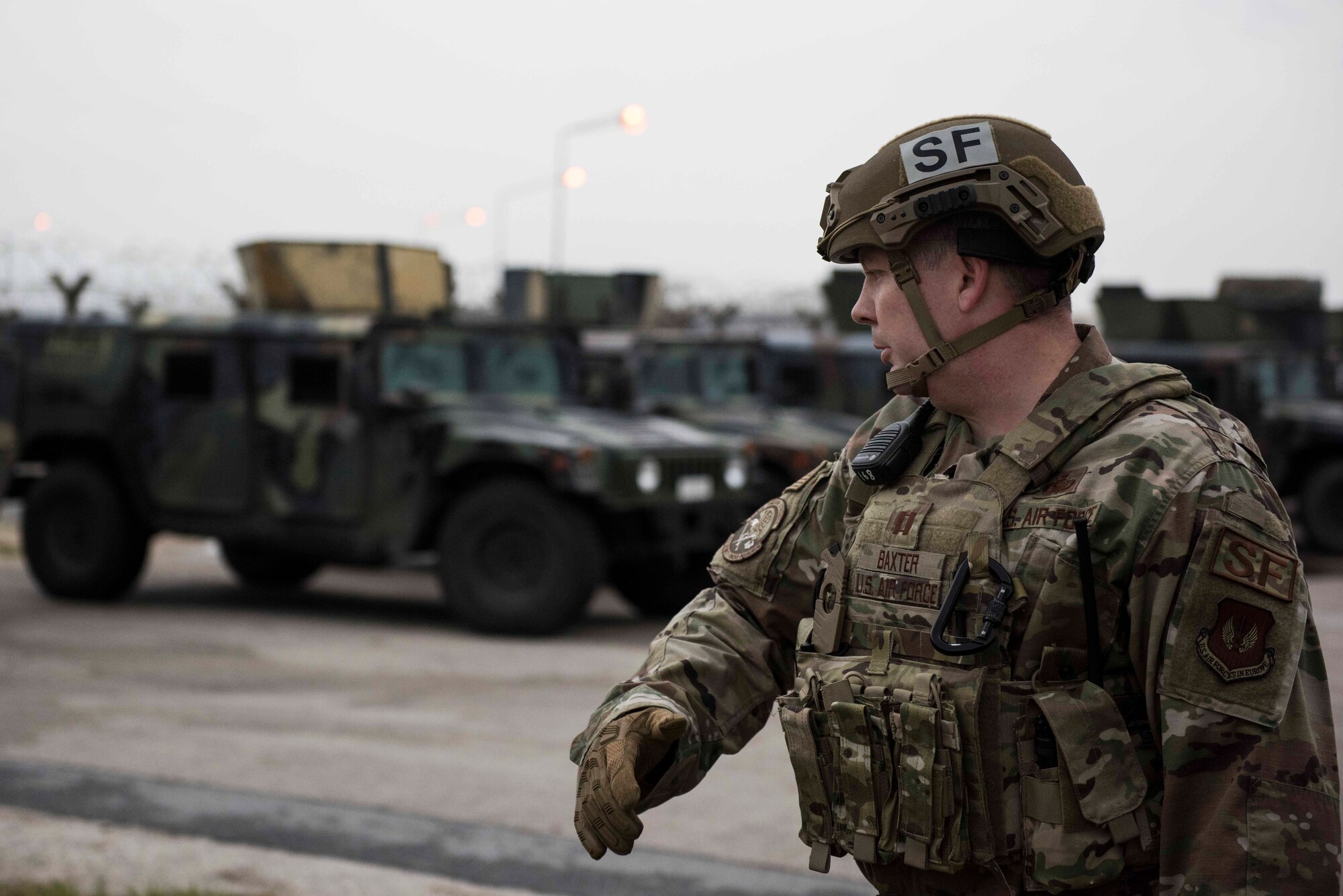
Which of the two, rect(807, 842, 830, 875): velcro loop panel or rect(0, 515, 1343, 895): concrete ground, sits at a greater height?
rect(807, 842, 830, 875): velcro loop panel

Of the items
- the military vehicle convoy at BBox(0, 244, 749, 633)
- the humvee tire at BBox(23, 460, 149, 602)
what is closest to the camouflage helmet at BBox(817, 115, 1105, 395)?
the military vehicle convoy at BBox(0, 244, 749, 633)

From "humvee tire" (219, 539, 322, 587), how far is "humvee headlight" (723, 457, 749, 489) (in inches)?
123

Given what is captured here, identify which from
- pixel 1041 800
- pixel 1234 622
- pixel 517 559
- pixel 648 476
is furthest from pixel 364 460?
pixel 1234 622

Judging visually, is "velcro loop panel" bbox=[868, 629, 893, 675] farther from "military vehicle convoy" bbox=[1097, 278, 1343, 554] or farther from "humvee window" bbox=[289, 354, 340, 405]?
"military vehicle convoy" bbox=[1097, 278, 1343, 554]

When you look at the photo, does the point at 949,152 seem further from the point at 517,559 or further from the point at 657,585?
the point at 657,585

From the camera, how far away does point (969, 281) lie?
1946mm

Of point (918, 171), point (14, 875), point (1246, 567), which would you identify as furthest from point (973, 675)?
point (14, 875)

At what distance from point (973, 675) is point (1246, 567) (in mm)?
317

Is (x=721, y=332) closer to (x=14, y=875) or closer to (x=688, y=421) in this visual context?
(x=688, y=421)

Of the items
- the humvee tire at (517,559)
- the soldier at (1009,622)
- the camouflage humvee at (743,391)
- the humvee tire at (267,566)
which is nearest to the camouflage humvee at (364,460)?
the humvee tire at (517,559)

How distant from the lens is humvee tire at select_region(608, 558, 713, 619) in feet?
30.1

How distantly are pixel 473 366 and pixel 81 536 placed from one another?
2.61 meters

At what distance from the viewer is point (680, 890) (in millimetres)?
3879

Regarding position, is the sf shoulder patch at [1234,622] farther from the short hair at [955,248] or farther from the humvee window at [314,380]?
the humvee window at [314,380]
